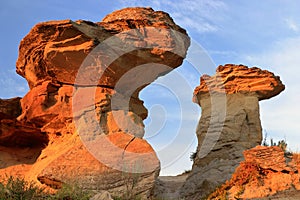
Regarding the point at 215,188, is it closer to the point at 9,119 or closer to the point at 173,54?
the point at 173,54

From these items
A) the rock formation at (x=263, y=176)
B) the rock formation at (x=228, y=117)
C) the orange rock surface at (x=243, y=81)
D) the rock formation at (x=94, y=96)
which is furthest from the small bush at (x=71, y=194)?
the orange rock surface at (x=243, y=81)

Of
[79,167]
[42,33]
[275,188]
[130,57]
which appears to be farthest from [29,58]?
[275,188]

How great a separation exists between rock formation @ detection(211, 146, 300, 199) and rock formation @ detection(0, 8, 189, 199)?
2.14 metres

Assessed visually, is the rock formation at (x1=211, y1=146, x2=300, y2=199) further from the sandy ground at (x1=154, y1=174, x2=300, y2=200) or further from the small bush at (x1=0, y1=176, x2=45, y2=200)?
the small bush at (x1=0, y1=176, x2=45, y2=200)

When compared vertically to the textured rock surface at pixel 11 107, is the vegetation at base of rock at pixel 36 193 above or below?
below

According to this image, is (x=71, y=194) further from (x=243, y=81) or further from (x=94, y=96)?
(x=243, y=81)

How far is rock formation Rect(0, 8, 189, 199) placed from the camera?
913 centimetres

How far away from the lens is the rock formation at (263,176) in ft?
31.9

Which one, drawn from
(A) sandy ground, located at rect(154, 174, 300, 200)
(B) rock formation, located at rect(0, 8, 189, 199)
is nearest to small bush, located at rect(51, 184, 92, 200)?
(B) rock formation, located at rect(0, 8, 189, 199)

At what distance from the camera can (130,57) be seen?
33.6 feet

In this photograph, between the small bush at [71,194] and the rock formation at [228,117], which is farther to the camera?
the rock formation at [228,117]

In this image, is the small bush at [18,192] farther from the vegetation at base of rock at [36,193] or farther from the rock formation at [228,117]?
the rock formation at [228,117]

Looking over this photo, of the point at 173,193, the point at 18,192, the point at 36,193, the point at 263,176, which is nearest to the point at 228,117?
the point at 173,193

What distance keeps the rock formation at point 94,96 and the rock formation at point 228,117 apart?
354 cm
